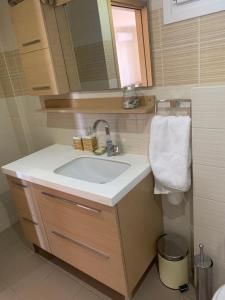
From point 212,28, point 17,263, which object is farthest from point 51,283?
point 212,28

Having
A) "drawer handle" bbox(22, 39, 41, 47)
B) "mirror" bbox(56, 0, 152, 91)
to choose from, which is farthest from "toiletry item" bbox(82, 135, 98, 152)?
"drawer handle" bbox(22, 39, 41, 47)

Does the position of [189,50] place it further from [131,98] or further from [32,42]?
[32,42]

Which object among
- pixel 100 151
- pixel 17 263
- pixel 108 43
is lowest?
pixel 17 263

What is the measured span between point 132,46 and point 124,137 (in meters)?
0.57

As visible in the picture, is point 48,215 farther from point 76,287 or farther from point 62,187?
point 76,287

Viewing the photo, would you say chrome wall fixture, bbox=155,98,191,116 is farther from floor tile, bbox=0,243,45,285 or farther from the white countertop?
floor tile, bbox=0,243,45,285

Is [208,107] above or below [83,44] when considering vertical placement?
below

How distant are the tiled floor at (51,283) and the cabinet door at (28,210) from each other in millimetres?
205

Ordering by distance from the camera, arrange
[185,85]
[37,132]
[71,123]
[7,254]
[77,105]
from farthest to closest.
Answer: [37,132] → [7,254] → [71,123] → [77,105] → [185,85]

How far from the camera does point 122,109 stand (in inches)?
56.5

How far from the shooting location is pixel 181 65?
3.98 feet

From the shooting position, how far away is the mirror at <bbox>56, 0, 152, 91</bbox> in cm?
129

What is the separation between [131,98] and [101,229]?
76 centimetres

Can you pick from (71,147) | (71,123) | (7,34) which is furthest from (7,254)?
(7,34)
